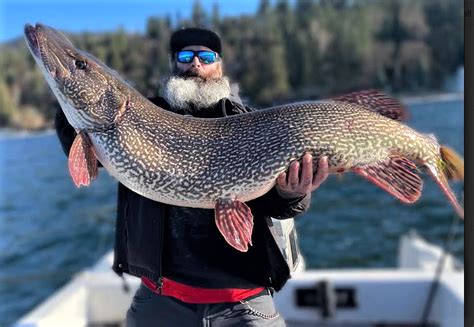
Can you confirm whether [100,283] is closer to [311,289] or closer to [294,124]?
[311,289]

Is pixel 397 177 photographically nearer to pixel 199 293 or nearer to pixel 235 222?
pixel 235 222

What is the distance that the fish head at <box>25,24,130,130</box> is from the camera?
7.41 ft

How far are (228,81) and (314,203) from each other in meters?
13.4

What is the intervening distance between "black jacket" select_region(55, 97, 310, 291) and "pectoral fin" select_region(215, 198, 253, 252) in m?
0.16

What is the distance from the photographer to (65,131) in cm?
245

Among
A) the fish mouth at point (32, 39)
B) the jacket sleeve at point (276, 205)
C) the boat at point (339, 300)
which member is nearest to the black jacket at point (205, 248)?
the jacket sleeve at point (276, 205)

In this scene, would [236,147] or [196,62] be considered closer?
[236,147]

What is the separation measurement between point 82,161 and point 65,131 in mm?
317

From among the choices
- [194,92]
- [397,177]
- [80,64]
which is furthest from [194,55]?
[397,177]

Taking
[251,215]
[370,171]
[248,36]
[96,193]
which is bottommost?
[96,193]

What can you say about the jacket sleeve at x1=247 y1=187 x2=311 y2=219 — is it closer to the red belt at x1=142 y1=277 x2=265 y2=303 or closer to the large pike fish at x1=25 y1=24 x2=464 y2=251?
the large pike fish at x1=25 y1=24 x2=464 y2=251

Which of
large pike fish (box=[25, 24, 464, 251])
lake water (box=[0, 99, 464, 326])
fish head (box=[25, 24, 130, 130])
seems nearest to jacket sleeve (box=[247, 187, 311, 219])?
large pike fish (box=[25, 24, 464, 251])

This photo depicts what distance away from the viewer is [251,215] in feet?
7.29

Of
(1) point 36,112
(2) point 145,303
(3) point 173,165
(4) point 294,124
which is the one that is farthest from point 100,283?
(1) point 36,112
